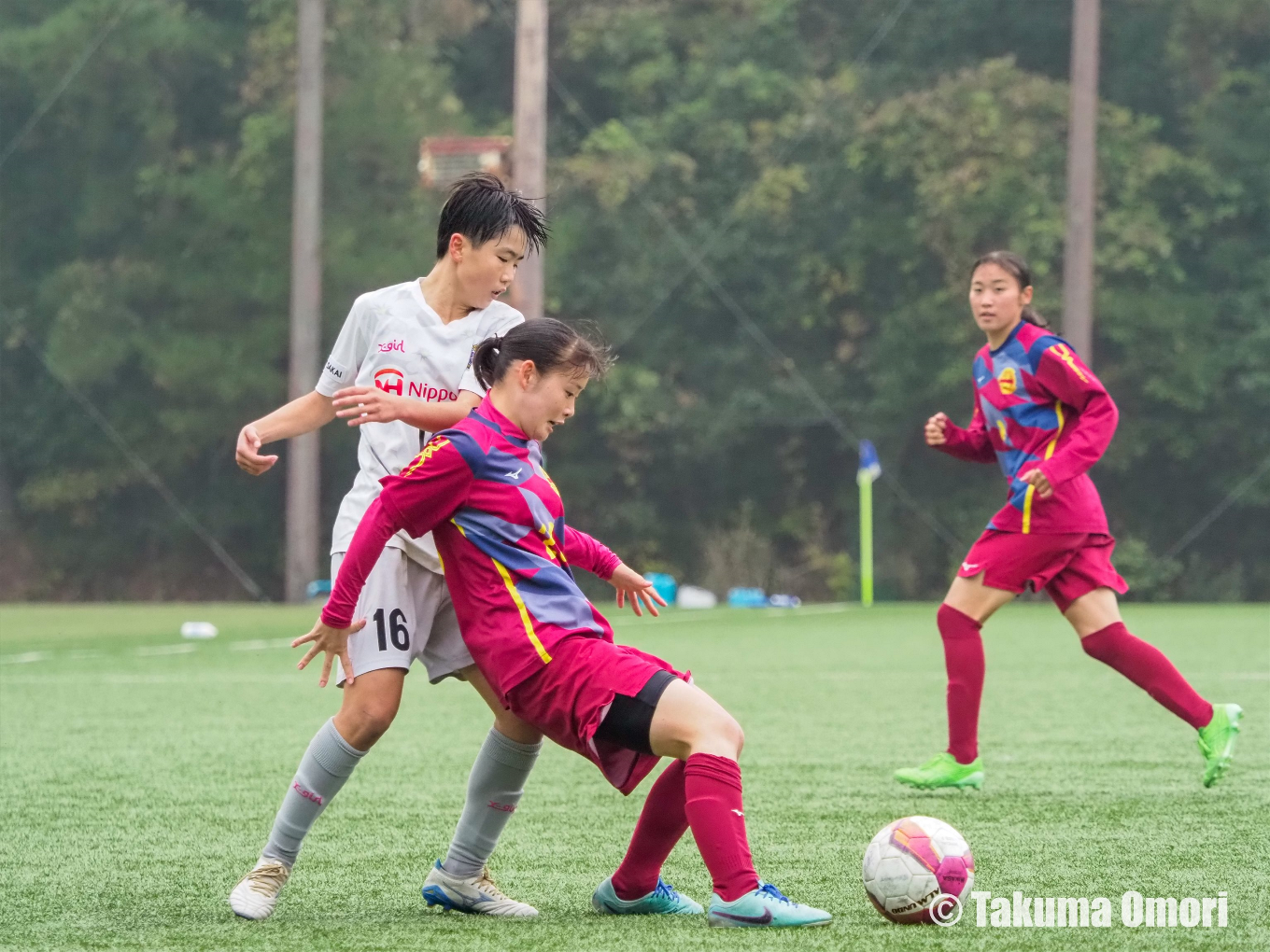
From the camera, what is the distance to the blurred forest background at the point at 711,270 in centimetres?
2073

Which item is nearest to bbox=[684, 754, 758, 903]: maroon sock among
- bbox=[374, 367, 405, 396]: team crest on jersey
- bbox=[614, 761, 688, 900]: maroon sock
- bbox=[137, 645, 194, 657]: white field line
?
bbox=[614, 761, 688, 900]: maroon sock

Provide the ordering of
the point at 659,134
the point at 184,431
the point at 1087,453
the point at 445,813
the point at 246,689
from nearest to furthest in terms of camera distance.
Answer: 1. the point at 445,813
2. the point at 1087,453
3. the point at 246,689
4. the point at 184,431
5. the point at 659,134

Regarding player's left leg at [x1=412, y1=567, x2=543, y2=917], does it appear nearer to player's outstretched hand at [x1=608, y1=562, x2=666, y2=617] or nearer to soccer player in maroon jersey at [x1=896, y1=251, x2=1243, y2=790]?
player's outstretched hand at [x1=608, y1=562, x2=666, y2=617]

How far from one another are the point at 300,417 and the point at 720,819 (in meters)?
1.29

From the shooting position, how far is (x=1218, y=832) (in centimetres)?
450

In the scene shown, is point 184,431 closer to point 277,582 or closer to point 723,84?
point 277,582

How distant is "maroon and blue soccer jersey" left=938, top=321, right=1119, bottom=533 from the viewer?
17.9 feet

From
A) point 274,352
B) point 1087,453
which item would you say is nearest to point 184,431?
→ point 274,352

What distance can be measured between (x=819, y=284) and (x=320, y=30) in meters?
6.63

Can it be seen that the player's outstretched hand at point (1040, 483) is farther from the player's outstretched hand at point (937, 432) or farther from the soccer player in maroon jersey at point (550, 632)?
the soccer player in maroon jersey at point (550, 632)

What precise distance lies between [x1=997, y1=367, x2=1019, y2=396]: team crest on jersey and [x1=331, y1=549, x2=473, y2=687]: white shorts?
2438mm

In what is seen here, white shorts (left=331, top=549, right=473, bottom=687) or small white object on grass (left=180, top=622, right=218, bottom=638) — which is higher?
white shorts (left=331, top=549, right=473, bottom=687)

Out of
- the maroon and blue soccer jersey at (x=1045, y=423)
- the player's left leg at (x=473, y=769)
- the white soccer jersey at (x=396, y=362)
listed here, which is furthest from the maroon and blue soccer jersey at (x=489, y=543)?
the maroon and blue soccer jersey at (x=1045, y=423)

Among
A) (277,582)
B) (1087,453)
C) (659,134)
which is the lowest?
(277,582)
